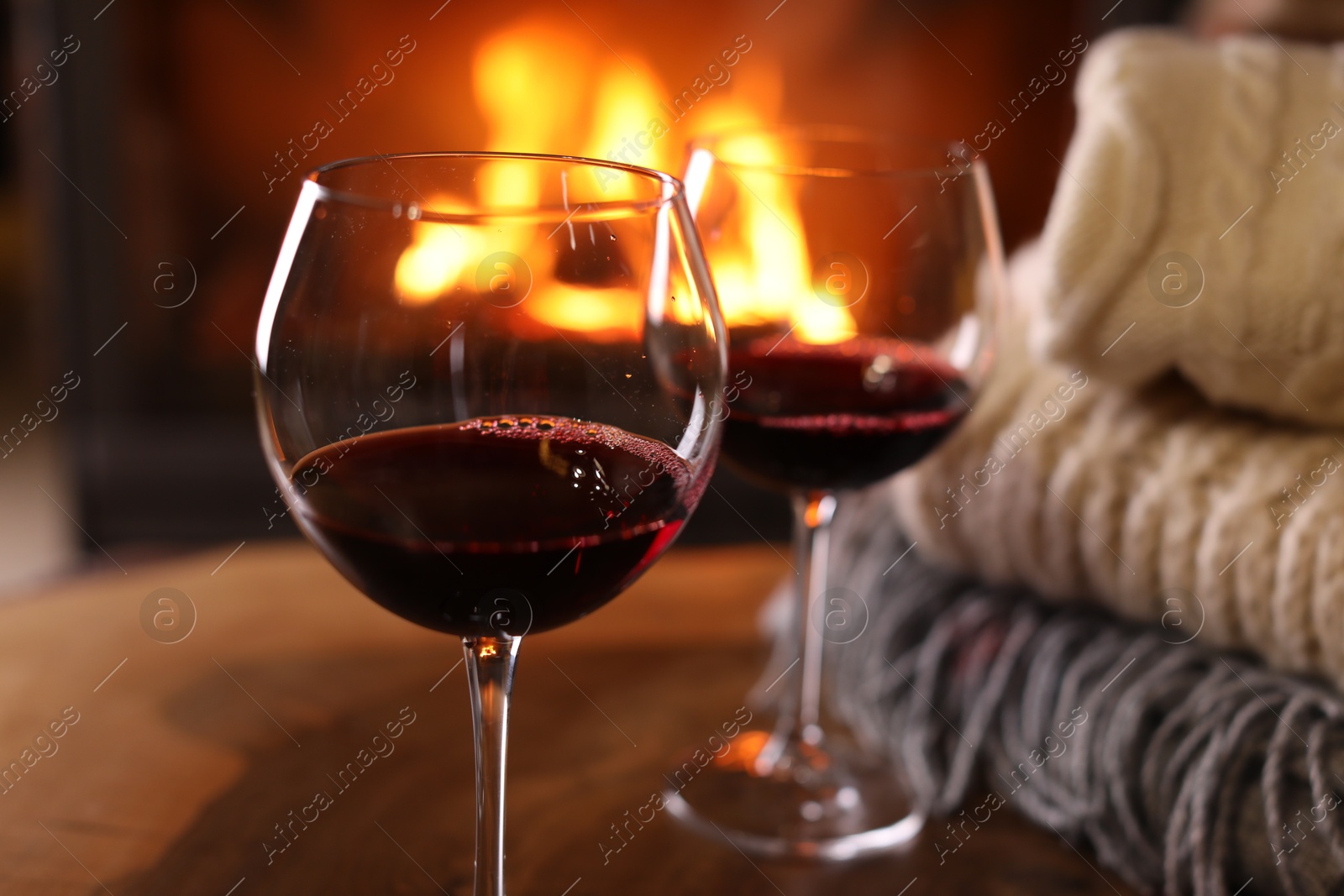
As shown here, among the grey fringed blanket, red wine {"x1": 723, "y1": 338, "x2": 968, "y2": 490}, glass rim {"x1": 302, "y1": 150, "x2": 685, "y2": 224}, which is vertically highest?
glass rim {"x1": 302, "y1": 150, "x2": 685, "y2": 224}

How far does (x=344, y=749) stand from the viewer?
0.53 m

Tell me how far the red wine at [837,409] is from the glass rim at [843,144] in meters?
0.07

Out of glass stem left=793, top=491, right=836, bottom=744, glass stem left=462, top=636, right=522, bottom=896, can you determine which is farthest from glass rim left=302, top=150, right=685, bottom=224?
glass stem left=793, top=491, right=836, bottom=744

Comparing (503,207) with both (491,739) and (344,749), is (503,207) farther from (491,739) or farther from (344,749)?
(344,749)

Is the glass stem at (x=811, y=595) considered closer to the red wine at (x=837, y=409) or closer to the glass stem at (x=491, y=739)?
the red wine at (x=837, y=409)

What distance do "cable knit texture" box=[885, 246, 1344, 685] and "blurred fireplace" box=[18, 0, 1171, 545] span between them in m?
0.86

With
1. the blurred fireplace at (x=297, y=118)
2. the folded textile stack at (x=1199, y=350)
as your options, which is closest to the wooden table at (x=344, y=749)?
the folded textile stack at (x=1199, y=350)

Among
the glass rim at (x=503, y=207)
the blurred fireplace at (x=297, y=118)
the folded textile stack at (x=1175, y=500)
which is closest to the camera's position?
the glass rim at (x=503, y=207)

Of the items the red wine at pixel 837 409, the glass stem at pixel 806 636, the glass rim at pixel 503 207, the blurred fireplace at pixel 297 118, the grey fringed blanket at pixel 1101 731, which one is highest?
the blurred fireplace at pixel 297 118

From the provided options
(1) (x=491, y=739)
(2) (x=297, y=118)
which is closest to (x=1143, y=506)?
(1) (x=491, y=739)

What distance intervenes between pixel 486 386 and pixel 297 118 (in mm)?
1209

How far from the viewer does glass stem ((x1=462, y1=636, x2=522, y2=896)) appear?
14.5 inches

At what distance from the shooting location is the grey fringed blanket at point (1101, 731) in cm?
42

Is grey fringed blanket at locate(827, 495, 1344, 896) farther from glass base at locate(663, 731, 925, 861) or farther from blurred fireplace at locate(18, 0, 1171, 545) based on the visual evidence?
blurred fireplace at locate(18, 0, 1171, 545)
